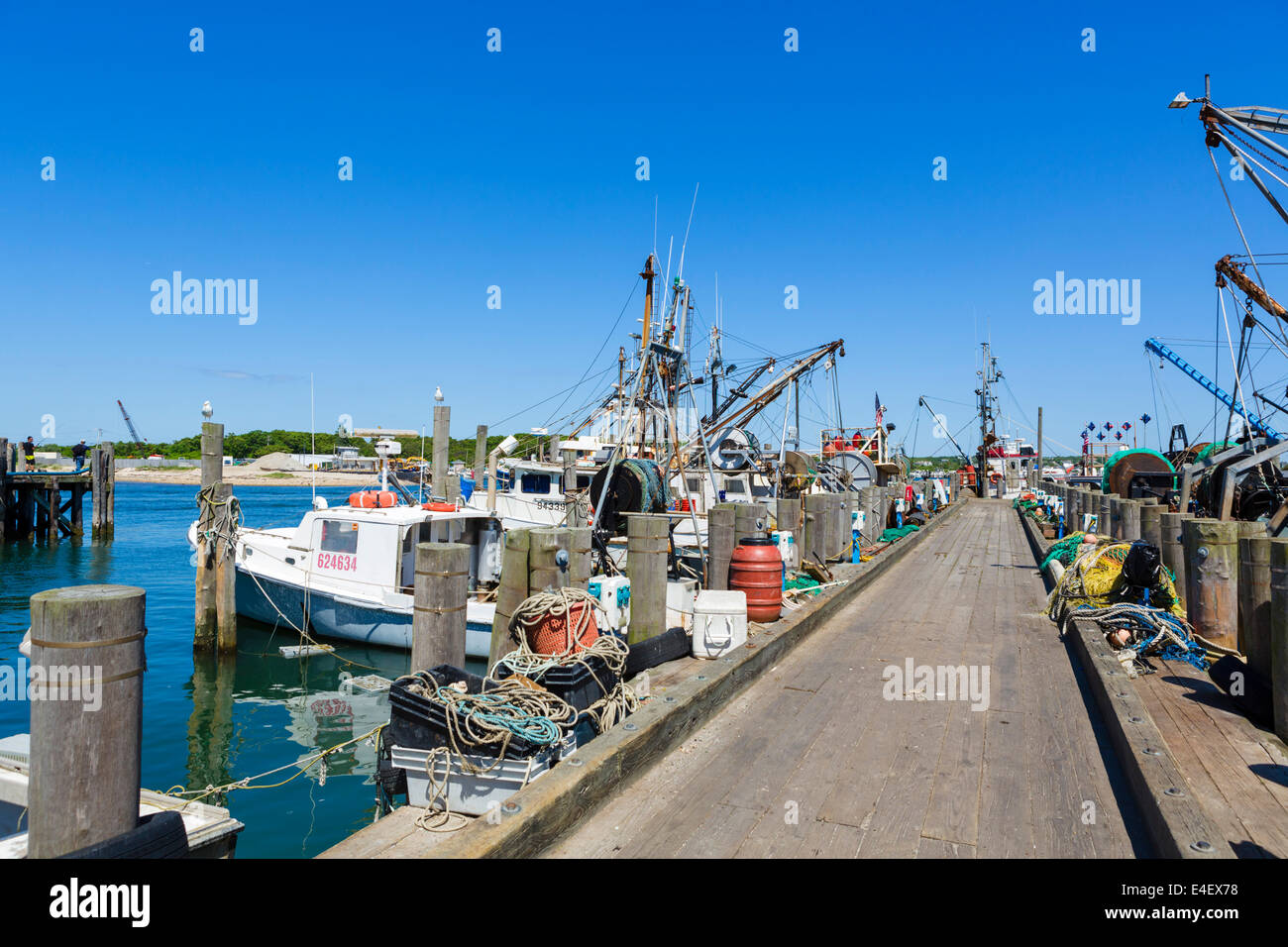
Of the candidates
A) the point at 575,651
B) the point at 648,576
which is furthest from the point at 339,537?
the point at 575,651

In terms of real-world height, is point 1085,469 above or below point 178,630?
above

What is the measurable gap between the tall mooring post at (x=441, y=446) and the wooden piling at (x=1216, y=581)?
50.1ft

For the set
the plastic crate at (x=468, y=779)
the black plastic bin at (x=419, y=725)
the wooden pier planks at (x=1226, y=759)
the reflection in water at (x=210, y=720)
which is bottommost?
the reflection in water at (x=210, y=720)

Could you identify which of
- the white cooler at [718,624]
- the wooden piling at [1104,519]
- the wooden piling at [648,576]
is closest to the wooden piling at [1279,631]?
the white cooler at [718,624]

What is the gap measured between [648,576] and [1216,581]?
517 cm

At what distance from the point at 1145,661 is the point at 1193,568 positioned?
1.07m

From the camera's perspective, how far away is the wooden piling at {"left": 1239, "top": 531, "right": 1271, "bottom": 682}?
5256mm

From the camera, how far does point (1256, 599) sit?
543cm

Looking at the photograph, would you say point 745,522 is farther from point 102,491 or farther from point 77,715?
point 102,491

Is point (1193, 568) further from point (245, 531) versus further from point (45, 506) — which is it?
point (45, 506)

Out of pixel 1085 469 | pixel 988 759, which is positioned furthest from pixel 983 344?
pixel 988 759

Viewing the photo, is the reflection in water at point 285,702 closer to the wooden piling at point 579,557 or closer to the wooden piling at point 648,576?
Answer: the wooden piling at point 579,557

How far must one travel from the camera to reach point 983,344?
6144 centimetres

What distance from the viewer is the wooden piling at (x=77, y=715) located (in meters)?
2.82
